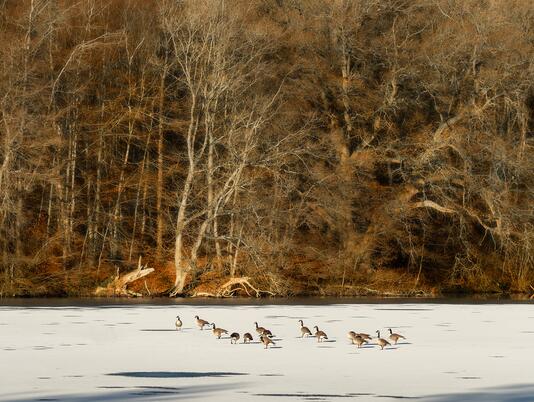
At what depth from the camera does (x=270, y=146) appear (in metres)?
43.2

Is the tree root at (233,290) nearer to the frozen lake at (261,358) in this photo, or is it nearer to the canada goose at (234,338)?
the frozen lake at (261,358)

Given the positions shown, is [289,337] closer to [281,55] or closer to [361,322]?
[361,322]

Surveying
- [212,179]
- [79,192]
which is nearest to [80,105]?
[79,192]

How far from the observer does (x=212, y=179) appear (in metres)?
44.3

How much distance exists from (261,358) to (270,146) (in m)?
22.8

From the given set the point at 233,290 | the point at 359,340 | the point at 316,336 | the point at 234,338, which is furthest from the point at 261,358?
the point at 233,290

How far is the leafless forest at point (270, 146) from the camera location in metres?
43.0

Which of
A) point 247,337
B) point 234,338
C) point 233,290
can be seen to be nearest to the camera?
point 247,337

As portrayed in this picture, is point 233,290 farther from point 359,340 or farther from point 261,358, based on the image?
point 261,358

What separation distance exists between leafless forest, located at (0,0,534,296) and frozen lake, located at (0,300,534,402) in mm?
11084

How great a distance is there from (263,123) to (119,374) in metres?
25.3

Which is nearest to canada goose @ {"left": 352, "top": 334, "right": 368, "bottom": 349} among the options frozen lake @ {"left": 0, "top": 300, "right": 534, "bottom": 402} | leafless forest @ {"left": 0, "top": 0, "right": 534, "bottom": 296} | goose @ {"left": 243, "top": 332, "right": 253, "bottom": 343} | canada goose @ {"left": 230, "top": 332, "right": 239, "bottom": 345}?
frozen lake @ {"left": 0, "top": 300, "right": 534, "bottom": 402}

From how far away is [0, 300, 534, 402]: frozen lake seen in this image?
54.1ft

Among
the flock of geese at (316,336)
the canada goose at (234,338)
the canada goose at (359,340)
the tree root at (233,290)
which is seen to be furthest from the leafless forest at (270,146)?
the canada goose at (359,340)
